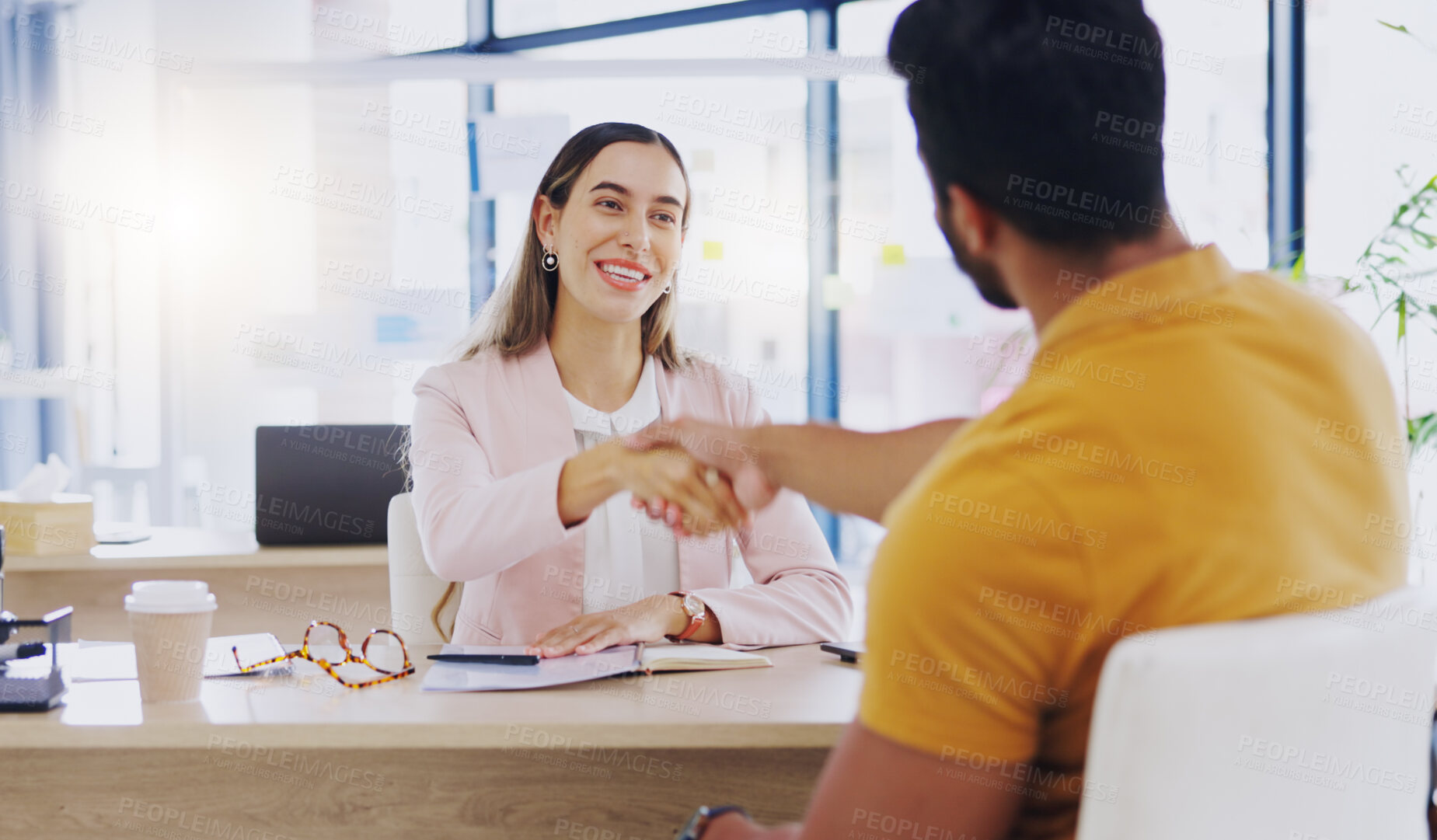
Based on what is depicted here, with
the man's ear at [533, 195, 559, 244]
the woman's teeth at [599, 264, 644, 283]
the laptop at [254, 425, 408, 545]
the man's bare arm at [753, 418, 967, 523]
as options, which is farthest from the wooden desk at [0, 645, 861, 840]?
the laptop at [254, 425, 408, 545]

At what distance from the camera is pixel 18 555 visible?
8.59 feet

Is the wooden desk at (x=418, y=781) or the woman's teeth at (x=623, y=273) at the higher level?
the woman's teeth at (x=623, y=273)

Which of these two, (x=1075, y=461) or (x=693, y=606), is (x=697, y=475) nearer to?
(x=693, y=606)

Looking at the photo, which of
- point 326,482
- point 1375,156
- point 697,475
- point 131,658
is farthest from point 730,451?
point 1375,156

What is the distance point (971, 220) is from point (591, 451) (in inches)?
31.6

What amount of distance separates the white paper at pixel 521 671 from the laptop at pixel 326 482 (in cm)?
132

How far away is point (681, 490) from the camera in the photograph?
135 cm

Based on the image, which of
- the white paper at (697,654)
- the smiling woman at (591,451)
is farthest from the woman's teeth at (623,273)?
the white paper at (697,654)

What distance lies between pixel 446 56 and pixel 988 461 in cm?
382

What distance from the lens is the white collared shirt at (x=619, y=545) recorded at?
1.86 meters

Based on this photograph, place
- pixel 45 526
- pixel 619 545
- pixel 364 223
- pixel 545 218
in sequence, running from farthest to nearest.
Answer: pixel 364 223, pixel 45 526, pixel 545 218, pixel 619 545

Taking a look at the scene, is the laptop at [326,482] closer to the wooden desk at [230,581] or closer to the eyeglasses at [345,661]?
the wooden desk at [230,581]

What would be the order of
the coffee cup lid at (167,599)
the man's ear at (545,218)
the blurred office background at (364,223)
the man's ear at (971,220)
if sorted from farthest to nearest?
1. the blurred office background at (364,223)
2. the man's ear at (545,218)
3. the coffee cup lid at (167,599)
4. the man's ear at (971,220)

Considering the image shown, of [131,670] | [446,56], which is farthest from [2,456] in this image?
[131,670]
